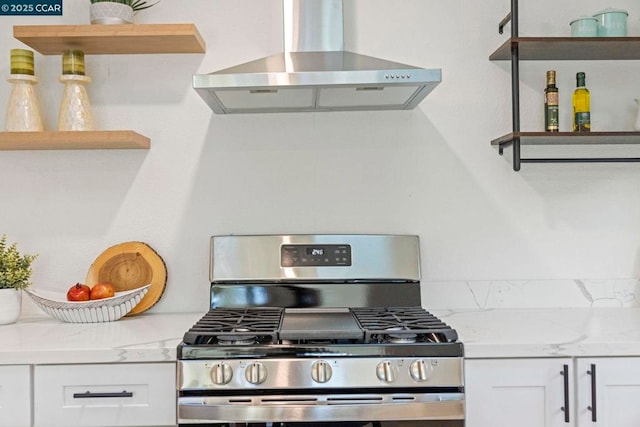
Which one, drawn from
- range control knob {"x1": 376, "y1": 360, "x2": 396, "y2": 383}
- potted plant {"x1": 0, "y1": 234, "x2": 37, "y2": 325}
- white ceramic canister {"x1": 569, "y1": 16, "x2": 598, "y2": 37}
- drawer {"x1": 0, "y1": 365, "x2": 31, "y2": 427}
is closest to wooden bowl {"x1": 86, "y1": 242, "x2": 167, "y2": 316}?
potted plant {"x1": 0, "y1": 234, "x2": 37, "y2": 325}

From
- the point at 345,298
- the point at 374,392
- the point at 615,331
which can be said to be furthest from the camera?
the point at 345,298

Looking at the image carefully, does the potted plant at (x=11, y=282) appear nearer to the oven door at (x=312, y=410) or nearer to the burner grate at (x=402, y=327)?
the oven door at (x=312, y=410)

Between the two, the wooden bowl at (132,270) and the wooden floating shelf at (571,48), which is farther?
the wooden bowl at (132,270)

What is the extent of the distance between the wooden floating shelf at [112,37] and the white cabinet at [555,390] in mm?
1421

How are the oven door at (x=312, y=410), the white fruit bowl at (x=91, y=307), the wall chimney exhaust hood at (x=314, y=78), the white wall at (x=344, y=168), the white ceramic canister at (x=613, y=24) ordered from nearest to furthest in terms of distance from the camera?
the oven door at (x=312, y=410)
the wall chimney exhaust hood at (x=314, y=78)
the white fruit bowl at (x=91, y=307)
the white ceramic canister at (x=613, y=24)
the white wall at (x=344, y=168)

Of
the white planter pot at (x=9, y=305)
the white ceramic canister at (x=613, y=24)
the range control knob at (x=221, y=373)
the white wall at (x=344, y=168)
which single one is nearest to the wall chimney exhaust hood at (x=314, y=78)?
the white wall at (x=344, y=168)

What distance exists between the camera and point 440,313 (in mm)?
2309

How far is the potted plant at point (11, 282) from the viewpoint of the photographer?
84.6 inches

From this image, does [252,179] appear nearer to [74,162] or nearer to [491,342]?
[74,162]

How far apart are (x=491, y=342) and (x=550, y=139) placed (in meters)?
0.86

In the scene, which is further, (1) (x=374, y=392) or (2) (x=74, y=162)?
(2) (x=74, y=162)

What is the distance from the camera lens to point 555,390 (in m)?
1.75

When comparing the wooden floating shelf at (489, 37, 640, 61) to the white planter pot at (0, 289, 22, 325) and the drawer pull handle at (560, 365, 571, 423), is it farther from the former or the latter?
the white planter pot at (0, 289, 22, 325)

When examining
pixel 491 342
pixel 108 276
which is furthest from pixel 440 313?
pixel 108 276
